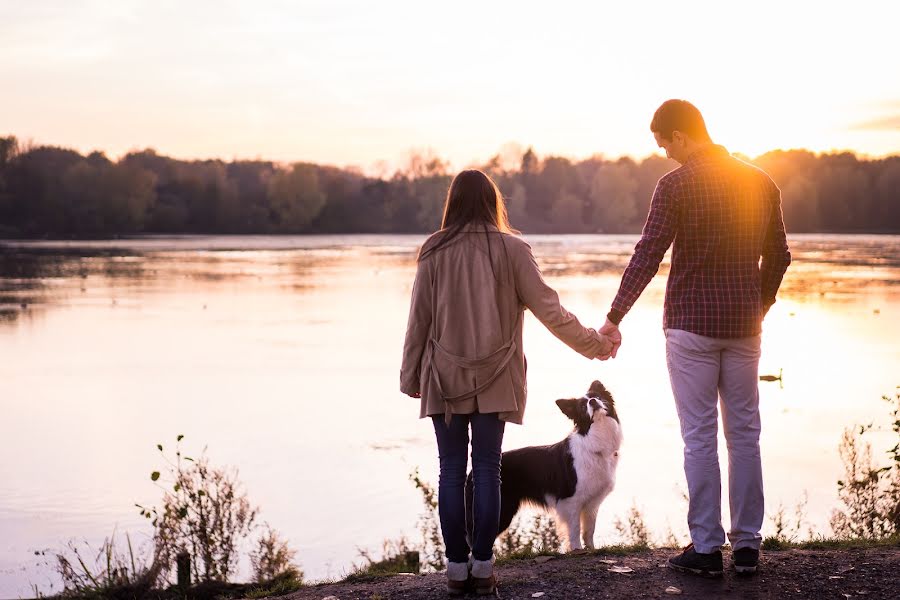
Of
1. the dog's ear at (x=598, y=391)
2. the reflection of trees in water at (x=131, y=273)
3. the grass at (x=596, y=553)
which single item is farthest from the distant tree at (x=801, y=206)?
the grass at (x=596, y=553)

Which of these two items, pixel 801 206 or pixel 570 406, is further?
pixel 801 206

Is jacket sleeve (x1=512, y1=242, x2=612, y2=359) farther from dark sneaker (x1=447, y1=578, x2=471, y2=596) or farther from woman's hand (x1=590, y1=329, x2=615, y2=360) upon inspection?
dark sneaker (x1=447, y1=578, x2=471, y2=596)

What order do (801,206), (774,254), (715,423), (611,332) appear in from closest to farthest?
(715,423)
(774,254)
(611,332)
(801,206)

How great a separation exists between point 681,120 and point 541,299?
3.15 feet

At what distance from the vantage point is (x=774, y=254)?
4168 millimetres

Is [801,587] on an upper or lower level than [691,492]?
lower

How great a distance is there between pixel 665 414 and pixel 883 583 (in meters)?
7.34

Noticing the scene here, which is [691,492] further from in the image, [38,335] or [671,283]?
[38,335]

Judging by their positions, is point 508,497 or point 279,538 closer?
point 508,497

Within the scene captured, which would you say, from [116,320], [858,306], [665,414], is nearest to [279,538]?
[665,414]

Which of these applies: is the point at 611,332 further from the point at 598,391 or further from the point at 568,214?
the point at 568,214

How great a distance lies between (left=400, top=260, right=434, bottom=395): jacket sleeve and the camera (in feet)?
12.8

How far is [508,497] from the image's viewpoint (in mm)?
5270

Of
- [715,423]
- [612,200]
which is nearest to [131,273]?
[715,423]
